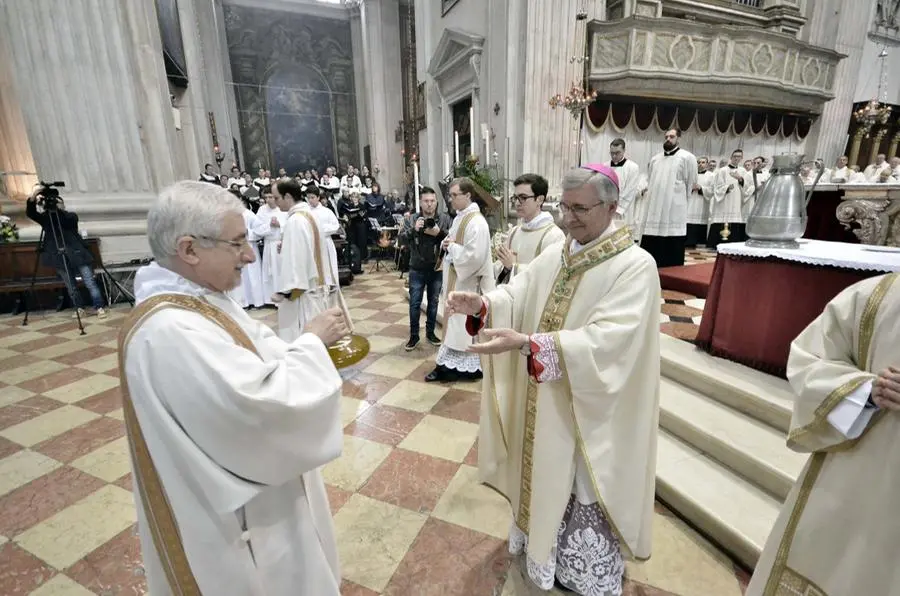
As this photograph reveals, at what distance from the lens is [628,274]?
160cm

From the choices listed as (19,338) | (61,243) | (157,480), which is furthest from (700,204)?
(19,338)

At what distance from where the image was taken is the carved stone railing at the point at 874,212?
305cm

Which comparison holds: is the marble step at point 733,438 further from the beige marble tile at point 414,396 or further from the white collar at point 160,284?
the white collar at point 160,284

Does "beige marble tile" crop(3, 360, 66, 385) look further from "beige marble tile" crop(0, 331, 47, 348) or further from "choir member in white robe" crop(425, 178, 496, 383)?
"choir member in white robe" crop(425, 178, 496, 383)

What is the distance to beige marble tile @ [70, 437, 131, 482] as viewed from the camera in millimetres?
2748

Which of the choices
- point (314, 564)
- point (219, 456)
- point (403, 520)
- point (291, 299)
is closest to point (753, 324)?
point (403, 520)

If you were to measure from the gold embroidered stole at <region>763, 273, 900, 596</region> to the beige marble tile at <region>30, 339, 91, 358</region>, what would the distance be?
6691 millimetres

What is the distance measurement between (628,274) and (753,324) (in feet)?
6.76

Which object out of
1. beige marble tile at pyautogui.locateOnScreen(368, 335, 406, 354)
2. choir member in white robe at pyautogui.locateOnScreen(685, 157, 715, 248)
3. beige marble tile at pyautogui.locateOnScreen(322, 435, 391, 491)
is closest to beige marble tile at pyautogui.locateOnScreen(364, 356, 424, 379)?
beige marble tile at pyautogui.locateOnScreen(368, 335, 406, 354)

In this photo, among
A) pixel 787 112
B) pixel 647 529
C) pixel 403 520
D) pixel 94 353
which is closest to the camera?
pixel 647 529

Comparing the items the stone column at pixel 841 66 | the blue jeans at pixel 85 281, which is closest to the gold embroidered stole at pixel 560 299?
the blue jeans at pixel 85 281

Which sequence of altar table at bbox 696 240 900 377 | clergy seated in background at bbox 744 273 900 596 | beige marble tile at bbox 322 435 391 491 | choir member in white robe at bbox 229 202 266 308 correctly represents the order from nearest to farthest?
clergy seated in background at bbox 744 273 900 596
altar table at bbox 696 240 900 377
beige marble tile at bbox 322 435 391 491
choir member in white robe at bbox 229 202 266 308

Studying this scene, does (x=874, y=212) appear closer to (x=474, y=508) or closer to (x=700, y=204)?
(x=474, y=508)

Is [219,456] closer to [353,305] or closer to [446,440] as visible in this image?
[446,440]
